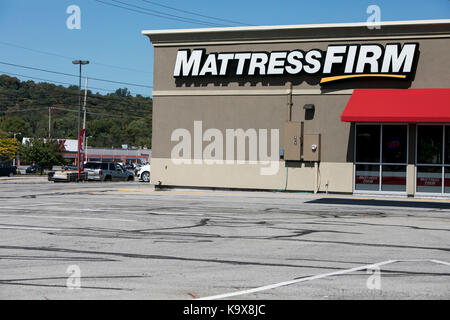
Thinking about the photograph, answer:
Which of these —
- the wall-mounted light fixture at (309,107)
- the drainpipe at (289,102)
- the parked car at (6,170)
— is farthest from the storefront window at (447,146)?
the parked car at (6,170)

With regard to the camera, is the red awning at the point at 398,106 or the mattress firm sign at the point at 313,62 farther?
the mattress firm sign at the point at 313,62

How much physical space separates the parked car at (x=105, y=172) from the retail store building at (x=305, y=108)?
17.9 metres

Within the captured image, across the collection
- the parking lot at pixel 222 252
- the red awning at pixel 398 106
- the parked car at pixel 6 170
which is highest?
the red awning at pixel 398 106

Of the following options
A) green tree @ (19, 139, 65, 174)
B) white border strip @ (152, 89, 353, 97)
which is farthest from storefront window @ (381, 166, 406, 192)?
green tree @ (19, 139, 65, 174)

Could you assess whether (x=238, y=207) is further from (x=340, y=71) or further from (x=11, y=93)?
(x=11, y=93)

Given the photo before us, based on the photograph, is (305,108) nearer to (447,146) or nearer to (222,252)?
(447,146)

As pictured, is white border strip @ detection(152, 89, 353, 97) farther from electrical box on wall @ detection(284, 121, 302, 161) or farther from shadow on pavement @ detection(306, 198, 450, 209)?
shadow on pavement @ detection(306, 198, 450, 209)

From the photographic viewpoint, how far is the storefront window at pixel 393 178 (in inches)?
922

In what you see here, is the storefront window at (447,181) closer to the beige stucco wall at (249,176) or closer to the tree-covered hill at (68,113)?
the beige stucco wall at (249,176)

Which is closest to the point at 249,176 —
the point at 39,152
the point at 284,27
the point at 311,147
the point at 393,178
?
the point at 311,147

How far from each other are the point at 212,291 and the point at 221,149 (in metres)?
19.1

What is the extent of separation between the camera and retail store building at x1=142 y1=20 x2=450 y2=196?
23031 millimetres

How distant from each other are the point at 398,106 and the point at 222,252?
15.1 m

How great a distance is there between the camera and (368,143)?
78.2ft
